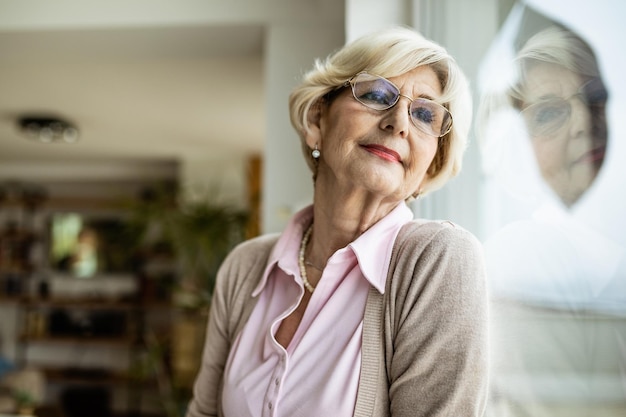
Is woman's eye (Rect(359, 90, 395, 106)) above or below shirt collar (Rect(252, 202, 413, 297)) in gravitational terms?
above

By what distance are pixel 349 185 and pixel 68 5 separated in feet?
7.31

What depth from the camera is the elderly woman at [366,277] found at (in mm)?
850

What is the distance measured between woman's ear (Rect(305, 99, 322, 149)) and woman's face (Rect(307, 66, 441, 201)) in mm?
103

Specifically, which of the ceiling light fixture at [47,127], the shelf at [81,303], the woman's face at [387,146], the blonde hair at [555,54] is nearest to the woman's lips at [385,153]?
the woman's face at [387,146]

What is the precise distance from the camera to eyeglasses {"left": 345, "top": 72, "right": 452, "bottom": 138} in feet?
3.29

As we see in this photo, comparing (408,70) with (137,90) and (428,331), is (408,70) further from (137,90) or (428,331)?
(137,90)

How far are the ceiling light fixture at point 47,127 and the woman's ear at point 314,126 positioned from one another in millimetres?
4521

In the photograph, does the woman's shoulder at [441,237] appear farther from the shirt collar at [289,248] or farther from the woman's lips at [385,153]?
the shirt collar at [289,248]

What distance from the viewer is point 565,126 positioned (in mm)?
766

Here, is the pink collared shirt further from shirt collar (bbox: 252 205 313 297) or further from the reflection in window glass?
the reflection in window glass

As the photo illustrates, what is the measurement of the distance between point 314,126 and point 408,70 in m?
0.25

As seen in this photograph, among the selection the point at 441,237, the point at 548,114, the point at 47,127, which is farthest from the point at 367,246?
the point at 47,127

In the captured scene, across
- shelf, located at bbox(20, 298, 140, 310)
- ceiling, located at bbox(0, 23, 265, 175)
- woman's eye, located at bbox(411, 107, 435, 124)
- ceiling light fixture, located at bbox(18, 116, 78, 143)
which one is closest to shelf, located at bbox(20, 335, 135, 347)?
shelf, located at bbox(20, 298, 140, 310)

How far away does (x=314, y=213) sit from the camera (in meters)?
1.19
